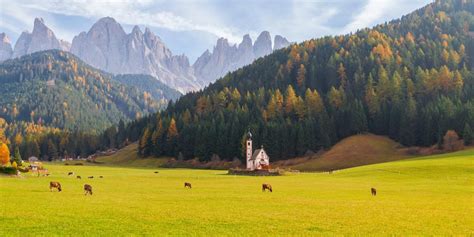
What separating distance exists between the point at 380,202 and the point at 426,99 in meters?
140

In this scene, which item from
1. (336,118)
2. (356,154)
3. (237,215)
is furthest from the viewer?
(336,118)

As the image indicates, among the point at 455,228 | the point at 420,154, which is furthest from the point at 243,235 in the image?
the point at 420,154

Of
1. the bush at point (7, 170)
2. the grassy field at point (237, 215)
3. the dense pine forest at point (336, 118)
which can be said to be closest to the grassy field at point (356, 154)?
the dense pine forest at point (336, 118)

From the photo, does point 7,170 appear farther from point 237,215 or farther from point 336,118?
point 336,118

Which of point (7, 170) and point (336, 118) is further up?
point (336, 118)

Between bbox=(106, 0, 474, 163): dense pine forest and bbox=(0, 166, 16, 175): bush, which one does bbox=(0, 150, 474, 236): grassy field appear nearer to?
bbox=(0, 166, 16, 175): bush

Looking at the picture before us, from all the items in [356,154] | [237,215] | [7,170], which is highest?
[356,154]

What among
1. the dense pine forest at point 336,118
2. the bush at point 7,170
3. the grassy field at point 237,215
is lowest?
the grassy field at point 237,215

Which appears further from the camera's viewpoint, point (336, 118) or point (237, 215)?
point (336, 118)

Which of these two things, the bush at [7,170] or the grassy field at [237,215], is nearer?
the grassy field at [237,215]

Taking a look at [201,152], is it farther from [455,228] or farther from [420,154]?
[455,228]

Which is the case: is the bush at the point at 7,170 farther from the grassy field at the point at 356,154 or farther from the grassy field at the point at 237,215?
the grassy field at the point at 356,154

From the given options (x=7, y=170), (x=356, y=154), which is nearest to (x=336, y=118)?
(x=356, y=154)

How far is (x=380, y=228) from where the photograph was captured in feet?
89.4
